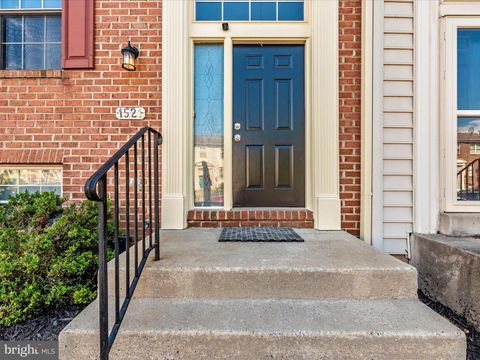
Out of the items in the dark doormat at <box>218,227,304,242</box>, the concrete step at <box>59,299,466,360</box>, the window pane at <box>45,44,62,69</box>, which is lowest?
the concrete step at <box>59,299,466,360</box>

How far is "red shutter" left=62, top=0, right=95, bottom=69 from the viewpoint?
2641 millimetres

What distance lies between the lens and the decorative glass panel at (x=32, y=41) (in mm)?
2805

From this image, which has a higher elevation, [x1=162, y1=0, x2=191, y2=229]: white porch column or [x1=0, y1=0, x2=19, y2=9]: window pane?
[x1=0, y1=0, x2=19, y2=9]: window pane

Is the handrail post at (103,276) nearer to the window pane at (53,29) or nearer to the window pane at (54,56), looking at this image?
the window pane at (54,56)

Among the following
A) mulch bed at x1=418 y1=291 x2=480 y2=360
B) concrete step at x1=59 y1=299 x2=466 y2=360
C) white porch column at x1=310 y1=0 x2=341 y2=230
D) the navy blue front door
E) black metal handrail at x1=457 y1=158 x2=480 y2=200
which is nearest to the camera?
concrete step at x1=59 y1=299 x2=466 y2=360

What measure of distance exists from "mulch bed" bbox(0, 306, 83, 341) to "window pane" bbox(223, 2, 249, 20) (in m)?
2.90

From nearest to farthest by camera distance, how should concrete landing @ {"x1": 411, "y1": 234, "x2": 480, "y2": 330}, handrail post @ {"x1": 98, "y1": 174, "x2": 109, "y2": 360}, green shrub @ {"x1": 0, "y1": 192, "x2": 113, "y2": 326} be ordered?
1. handrail post @ {"x1": 98, "y1": 174, "x2": 109, "y2": 360}
2. green shrub @ {"x1": 0, "y1": 192, "x2": 113, "y2": 326}
3. concrete landing @ {"x1": 411, "y1": 234, "x2": 480, "y2": 330}

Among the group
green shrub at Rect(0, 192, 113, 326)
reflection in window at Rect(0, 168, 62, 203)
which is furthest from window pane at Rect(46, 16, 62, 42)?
green shrub at Rect(0, 192, 113, 326)

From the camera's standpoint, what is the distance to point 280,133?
2.86 meters

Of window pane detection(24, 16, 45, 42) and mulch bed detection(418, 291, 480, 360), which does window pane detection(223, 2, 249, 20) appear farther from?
mulch bed detection(418, 291, 480, 360)

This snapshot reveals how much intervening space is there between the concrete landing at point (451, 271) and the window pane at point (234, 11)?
8.85 feet

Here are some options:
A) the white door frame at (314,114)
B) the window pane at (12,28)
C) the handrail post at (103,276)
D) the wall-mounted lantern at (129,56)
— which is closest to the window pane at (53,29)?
the window pane at (12,28)

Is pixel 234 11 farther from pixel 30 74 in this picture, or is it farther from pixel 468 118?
pixel 468 118

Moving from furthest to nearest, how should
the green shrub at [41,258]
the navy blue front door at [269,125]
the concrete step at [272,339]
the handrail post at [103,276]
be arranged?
the navy blue front door at [269,125], the green shrub at [41,258], the concrete step at [272,339], the handrail post at [103,276]
